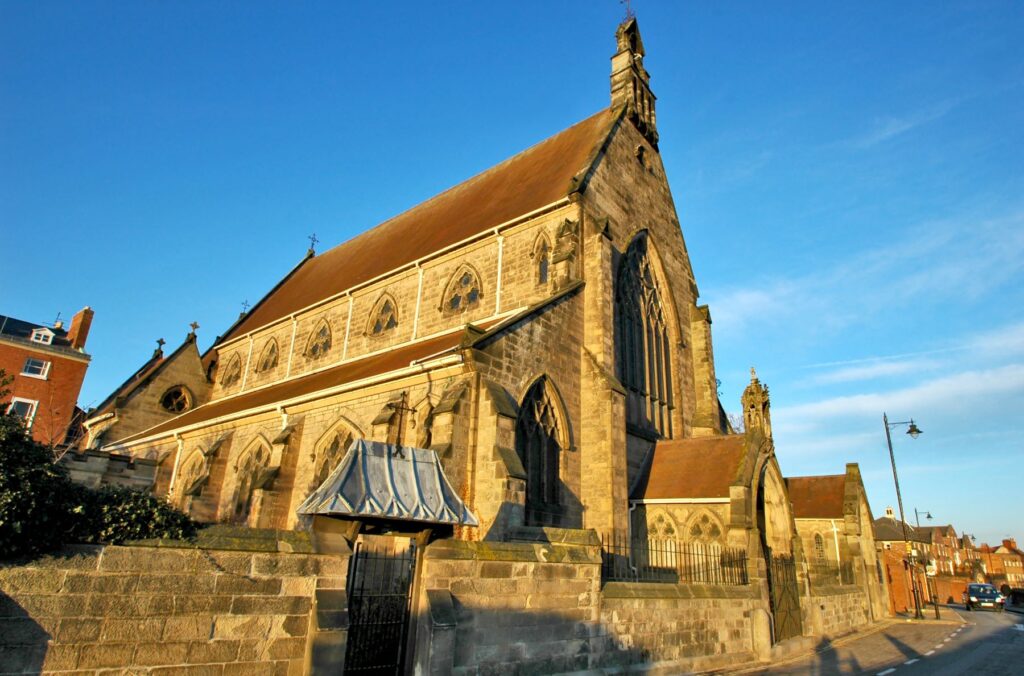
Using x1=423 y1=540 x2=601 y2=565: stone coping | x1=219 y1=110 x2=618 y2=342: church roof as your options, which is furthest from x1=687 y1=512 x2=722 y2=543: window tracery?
x1=219 y1=110 x2=618 y2=342: church roof

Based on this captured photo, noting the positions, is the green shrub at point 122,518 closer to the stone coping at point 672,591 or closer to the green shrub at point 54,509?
the green shrub at point 54,509

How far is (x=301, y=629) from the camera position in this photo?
687 centimetres

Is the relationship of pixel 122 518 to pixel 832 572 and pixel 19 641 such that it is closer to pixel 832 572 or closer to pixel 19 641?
pixel 19 641

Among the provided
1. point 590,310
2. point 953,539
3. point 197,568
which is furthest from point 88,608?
point 953,539

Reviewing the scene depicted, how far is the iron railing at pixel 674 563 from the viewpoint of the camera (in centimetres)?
1421

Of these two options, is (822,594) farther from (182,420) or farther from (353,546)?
(182,420)

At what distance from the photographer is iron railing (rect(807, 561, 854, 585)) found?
61.9 ft

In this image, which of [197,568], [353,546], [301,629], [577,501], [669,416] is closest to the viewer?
[197,568]

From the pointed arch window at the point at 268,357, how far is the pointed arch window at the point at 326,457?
12.2 metres

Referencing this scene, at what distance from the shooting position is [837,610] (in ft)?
61.9

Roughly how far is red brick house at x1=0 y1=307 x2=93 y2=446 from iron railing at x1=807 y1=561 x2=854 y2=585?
1381 inches

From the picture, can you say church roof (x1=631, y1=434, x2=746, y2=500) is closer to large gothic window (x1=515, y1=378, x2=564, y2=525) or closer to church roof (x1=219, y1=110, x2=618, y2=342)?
large gothic window (x1=515, y1=378, x2=564, y2=525)

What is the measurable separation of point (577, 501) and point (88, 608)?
11636mm

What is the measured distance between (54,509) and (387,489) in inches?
132
